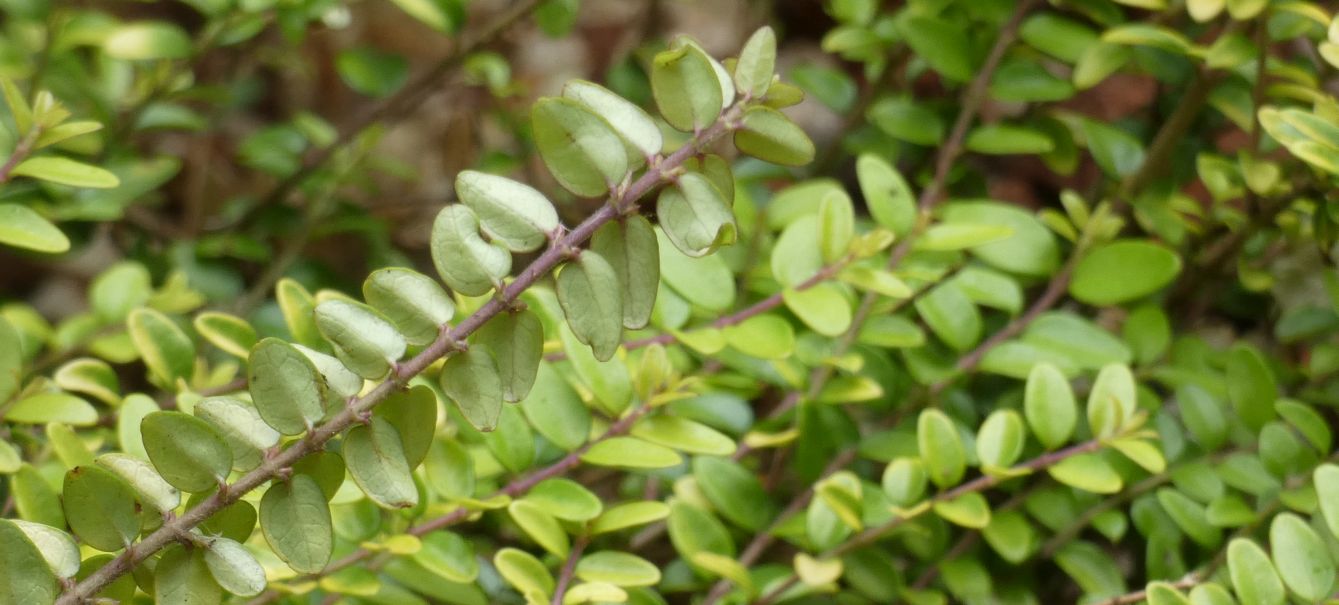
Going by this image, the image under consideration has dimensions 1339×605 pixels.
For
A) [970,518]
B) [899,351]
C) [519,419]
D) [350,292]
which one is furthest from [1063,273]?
[350,292]

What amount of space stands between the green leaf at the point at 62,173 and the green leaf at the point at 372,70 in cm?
52

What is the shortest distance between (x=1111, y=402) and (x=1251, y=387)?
0.43 feet

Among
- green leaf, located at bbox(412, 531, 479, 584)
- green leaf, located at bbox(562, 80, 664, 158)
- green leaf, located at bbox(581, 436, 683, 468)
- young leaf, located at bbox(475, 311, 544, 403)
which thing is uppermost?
green leaf, located at bbox(562, 80, 664, 158)

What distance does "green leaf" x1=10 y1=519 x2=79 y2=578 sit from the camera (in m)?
0.50

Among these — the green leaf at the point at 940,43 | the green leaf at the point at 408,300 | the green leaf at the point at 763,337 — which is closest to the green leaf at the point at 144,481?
the green leaf at the point at 408,300

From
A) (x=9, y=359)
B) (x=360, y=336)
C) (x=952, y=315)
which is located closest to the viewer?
(x=360, y=336)

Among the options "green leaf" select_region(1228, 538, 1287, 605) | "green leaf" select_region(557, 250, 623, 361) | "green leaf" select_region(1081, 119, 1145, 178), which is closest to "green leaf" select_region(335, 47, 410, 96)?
"green leaf" select_region(1081, 119, 1145, 178)

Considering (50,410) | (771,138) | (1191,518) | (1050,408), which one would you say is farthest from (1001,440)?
(50,410)

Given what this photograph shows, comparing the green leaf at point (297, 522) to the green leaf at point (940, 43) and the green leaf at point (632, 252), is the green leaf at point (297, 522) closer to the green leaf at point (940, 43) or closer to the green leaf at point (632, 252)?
the green leaf at point (632, 252)

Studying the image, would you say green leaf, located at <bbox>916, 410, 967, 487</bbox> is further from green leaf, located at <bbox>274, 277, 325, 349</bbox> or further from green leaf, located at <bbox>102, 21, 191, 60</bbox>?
green leaf, located at <bbox>102, 21, 191, 60</bbox>

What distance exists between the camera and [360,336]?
1.60ft

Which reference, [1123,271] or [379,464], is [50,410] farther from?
[1123,271]

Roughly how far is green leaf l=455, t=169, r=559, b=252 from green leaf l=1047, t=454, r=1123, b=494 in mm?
430

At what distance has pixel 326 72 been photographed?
2.06 meters
